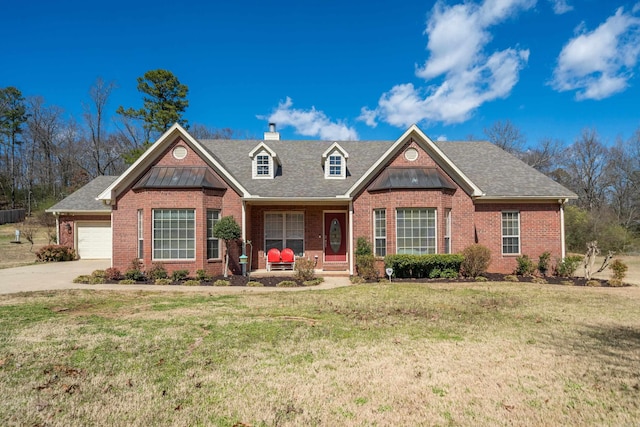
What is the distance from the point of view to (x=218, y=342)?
20.9 feet

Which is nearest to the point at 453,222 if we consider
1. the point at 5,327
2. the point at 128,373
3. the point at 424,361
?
the point at 424,361

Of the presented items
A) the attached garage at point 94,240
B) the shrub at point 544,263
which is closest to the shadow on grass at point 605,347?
the shrub at point 544,263

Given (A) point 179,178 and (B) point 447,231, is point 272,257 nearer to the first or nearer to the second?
(A) point 179,178

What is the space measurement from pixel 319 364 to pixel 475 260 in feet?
35.5

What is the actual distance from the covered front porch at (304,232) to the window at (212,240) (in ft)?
6.03

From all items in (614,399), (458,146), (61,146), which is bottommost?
(614,399)

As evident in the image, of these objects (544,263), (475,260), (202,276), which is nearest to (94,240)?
(202,276)

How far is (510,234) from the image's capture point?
1625 centimetres

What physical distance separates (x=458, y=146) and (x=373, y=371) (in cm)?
1841

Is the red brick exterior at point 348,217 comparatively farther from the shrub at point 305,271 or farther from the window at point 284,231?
the shrub at point 305,271

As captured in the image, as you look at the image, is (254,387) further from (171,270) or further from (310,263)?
(171,270)

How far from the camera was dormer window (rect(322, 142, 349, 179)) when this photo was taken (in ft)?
57.8

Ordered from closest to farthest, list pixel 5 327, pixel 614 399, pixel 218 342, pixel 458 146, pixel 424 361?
1. pixel 614 399
2. pixel 424 361
3. pixel 218 342
4. pixel 5 327
5. pixel 458 146

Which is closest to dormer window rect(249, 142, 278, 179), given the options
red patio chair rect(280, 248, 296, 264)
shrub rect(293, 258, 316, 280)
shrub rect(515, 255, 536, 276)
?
red patio chair rect(280, 248, 296, 264)
